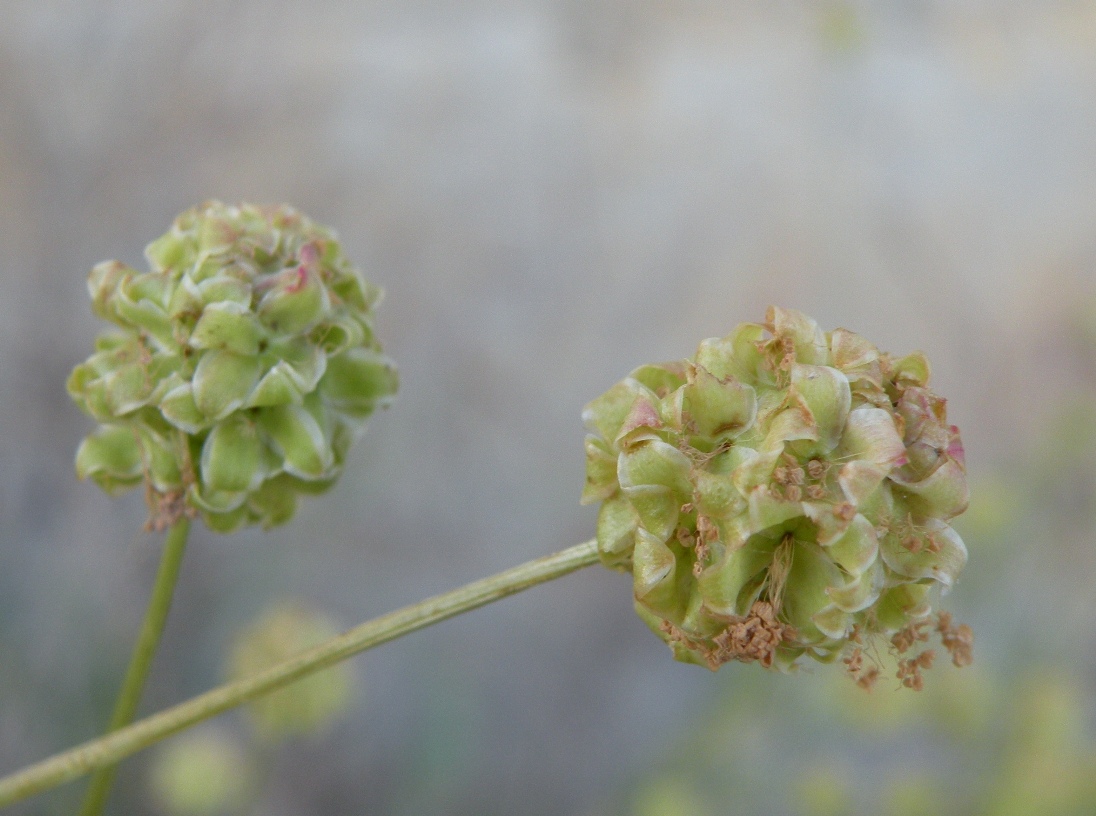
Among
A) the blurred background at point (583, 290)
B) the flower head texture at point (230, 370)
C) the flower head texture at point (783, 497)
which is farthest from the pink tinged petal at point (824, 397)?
the blurred background at point (583, 290)

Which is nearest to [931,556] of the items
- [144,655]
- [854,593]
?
[854,593]

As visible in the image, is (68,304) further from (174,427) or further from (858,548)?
(858,548)

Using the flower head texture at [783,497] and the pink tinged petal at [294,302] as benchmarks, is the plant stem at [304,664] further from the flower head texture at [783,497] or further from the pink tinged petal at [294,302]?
the pink tinged petal at [294,302]

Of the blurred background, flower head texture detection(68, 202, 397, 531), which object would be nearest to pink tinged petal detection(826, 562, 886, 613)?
flower head texture detection(68, 202, 397, 531)

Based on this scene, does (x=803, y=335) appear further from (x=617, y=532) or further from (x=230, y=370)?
(x=230, y=370)

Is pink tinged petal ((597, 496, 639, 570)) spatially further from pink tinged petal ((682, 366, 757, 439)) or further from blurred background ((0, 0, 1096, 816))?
blurred background ((0, 0, 1096, 816))
